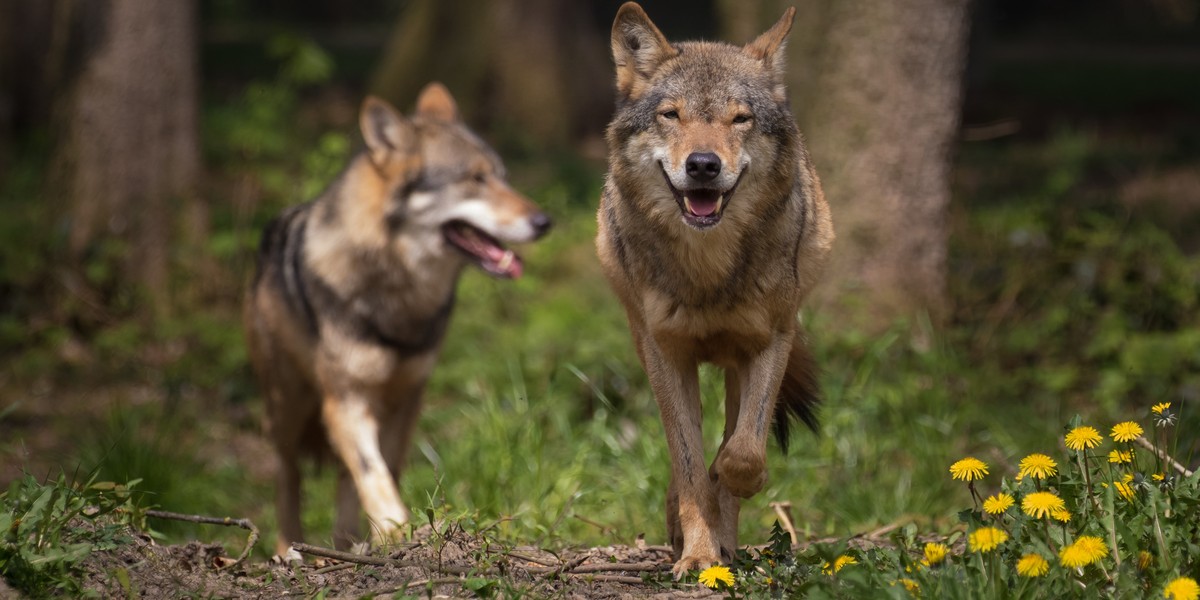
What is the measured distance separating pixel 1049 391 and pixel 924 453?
55.6 inches

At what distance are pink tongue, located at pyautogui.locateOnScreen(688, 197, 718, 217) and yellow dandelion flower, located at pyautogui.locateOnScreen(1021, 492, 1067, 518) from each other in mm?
1291

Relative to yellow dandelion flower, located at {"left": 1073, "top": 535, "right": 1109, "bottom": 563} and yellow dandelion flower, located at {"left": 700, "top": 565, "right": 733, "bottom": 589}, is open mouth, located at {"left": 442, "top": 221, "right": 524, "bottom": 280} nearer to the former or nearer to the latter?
yellow dandelion flower, located at {"left": 700, "top": 565, "right": 733, "bottom": 589}

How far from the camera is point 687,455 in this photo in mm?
4207

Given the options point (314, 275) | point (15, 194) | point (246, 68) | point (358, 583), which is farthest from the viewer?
point (246, 68)

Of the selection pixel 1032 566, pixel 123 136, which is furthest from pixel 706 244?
pixel 123 136

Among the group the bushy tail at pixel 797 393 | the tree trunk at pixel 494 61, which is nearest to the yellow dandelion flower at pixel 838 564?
A: the bushy tail at pixel 797 393

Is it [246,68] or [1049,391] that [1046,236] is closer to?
[1049,391]

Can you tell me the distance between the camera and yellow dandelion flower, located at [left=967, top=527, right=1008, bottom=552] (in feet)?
10.6

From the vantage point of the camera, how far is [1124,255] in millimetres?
7918

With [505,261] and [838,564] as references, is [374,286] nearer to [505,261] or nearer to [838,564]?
[505,261]

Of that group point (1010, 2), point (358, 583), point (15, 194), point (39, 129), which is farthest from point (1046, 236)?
point (1010, 2)

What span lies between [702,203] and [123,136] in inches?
284

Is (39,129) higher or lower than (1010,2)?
lower

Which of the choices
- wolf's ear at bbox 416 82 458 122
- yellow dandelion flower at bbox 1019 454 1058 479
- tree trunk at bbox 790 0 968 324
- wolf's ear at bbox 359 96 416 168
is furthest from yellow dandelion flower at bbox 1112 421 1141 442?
wolf's ear at bbox 416 82 458 122
